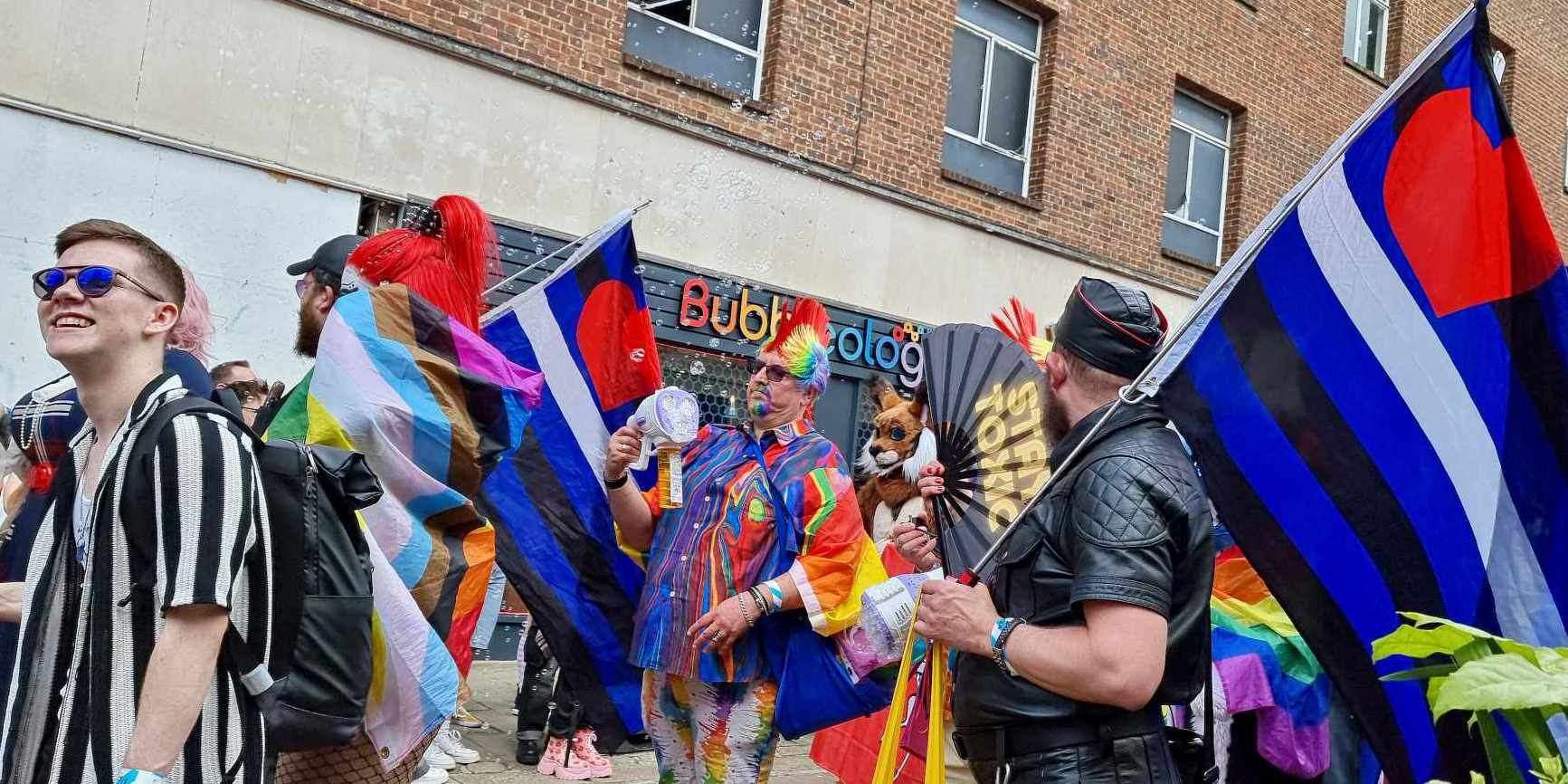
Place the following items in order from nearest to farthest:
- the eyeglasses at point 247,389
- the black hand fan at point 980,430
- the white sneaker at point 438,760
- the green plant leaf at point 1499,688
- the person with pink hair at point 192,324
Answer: the green plant leaf at point 1499,688, the person with pink hair at point 192,324, the black hand fan at point 980,430, the eyeglasses at point 247,389, the white sneaker at point 438,760

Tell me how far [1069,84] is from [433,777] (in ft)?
30.9

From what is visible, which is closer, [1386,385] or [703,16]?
[1386,385]

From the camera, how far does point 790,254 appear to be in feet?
33.8

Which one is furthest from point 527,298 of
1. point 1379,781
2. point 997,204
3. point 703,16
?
point 997,204

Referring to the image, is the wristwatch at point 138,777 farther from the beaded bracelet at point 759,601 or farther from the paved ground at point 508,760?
the paved ground at point 508,760

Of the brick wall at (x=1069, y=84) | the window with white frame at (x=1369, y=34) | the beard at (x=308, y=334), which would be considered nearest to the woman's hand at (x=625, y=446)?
the beard at (x=308, y=334)

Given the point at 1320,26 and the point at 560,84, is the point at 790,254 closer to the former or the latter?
the point at 560,84

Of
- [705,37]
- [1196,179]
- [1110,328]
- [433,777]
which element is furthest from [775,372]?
[1196,179]

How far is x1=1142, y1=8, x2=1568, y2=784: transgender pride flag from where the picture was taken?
2.60 m

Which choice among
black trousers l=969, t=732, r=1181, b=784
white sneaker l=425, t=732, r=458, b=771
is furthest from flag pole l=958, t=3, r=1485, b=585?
white sneaker l=425, t=732, r=458, b=771

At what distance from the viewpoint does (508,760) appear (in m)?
6.24

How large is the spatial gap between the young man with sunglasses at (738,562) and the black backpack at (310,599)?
163cm

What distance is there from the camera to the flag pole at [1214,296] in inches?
98.5

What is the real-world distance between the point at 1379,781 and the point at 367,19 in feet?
23.3
